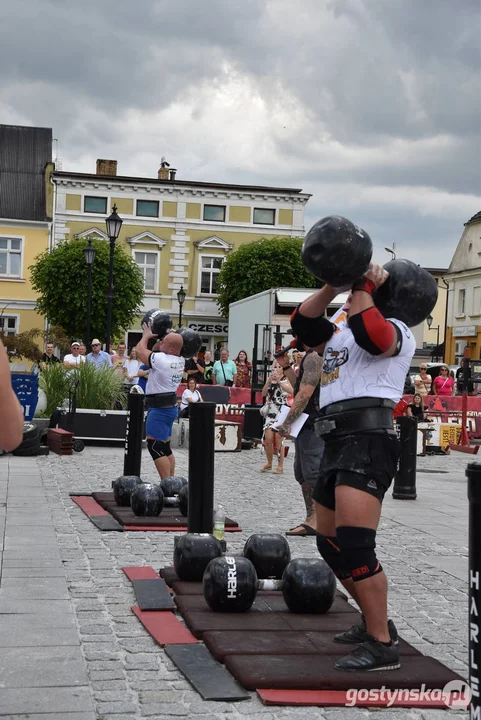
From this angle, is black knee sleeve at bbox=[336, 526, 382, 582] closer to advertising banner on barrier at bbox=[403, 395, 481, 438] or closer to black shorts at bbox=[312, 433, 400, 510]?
black shorts at bbox=[312, 433, 400, 510]

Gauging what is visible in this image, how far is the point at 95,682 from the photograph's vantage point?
188 inches

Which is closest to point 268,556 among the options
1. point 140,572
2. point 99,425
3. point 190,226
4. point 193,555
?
point 193,555

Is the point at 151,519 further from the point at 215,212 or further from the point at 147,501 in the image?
the point at 215,212

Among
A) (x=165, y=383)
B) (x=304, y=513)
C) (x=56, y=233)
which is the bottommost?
(x=304, y=513)

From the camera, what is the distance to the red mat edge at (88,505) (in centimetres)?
1024

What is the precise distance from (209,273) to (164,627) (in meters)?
53.8

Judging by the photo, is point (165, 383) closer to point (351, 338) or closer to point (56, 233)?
point (351, 338)

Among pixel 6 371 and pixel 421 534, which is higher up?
pixel 6 371

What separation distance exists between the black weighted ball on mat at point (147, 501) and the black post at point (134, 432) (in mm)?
1514

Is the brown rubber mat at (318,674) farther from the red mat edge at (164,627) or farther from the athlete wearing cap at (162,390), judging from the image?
the athlete wearing cap at (162,390)

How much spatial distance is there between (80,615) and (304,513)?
5572 millimetres

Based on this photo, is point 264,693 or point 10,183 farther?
point 10,183

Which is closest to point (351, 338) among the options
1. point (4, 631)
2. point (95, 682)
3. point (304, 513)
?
point (95, 682)

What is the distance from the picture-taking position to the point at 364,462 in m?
4.99
